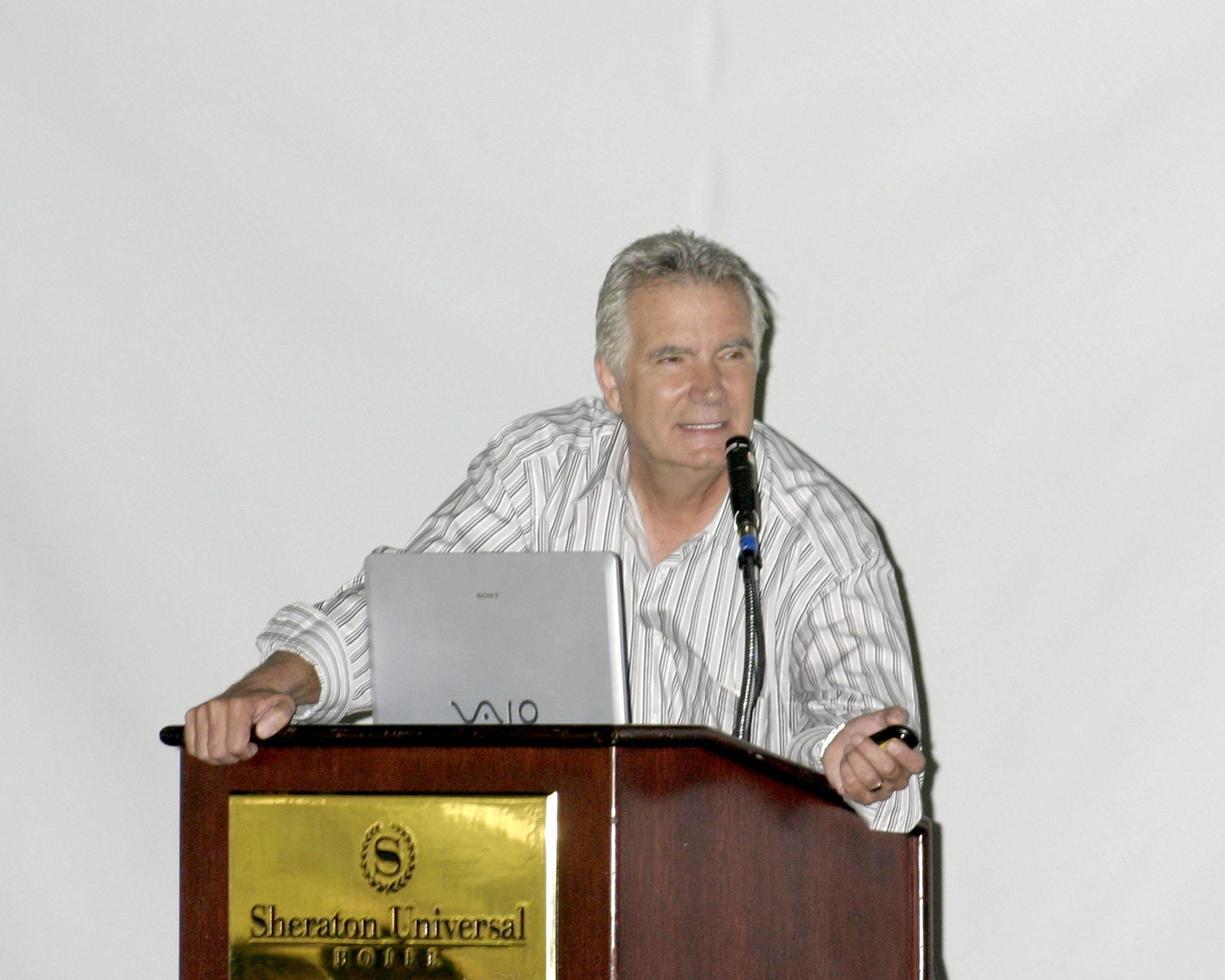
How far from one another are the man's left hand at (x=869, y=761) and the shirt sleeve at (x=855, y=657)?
0.15 meters

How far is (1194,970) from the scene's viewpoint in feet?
9.55

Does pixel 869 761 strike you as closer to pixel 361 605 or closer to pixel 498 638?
pixel 498 638

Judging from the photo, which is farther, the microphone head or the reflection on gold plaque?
the microphone head

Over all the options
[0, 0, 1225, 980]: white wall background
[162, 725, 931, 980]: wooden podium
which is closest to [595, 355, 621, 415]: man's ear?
[0, 0, 1225, 980]: white wall background

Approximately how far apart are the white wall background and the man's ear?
61 cm

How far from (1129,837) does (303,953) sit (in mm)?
1691

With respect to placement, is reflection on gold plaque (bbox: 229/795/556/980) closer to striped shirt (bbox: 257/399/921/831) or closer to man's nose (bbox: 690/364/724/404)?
striped shirt (bbox: 257/399/921/831)

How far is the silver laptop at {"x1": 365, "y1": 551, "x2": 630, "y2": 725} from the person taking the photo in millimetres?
1998

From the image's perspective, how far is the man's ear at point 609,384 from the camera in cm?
275

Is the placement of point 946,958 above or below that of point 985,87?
below

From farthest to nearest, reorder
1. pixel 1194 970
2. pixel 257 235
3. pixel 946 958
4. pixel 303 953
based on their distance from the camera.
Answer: pixel 257 235, pixel 946 958, pixel 1194 970, pixel 303 953

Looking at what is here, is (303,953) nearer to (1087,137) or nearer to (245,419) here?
(245,419)

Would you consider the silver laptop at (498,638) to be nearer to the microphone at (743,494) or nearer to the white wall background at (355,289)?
the microphone at (743,494)

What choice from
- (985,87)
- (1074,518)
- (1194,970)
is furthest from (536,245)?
(1194,970)
